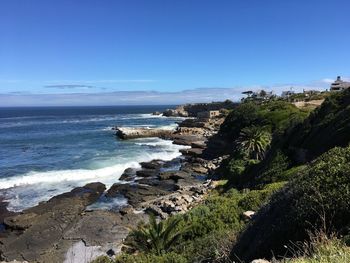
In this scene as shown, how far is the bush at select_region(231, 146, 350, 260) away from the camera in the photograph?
7.94m

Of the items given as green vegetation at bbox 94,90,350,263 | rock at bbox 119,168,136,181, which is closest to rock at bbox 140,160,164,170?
rock at bbox 119,168,136,181

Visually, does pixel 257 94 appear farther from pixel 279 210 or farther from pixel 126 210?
pixel 279 210

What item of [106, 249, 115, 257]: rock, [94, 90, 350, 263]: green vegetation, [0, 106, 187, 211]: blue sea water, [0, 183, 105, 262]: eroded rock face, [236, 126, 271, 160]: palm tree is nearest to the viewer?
[94, 90, 350, 263]: green vegetation

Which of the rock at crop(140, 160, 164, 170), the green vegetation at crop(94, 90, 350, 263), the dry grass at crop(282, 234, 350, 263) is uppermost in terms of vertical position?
the dry grass at crop(282, 234, 350, 263)

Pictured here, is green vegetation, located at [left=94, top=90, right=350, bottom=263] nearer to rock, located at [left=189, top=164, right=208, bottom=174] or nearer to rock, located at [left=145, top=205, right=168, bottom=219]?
rock, located at [left=189, top=164, right=208, bottom=174]

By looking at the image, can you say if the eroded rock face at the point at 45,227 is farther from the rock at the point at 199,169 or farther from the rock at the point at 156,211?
the rock at the point at 199,169

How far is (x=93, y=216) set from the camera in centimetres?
3008

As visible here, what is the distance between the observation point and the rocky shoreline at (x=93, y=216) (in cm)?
2441

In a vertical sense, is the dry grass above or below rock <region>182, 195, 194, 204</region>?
above

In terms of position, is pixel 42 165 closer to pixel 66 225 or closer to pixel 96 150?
pixel 96 150

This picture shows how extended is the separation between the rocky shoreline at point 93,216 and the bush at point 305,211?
1487 cm

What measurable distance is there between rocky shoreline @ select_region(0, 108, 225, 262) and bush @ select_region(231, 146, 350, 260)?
1487cm

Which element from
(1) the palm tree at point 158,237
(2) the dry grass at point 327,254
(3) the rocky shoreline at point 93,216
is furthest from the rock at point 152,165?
(2) the dry grass at point 327,254

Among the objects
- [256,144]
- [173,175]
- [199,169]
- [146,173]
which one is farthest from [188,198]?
[199,169]
